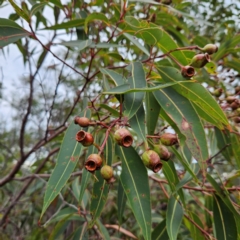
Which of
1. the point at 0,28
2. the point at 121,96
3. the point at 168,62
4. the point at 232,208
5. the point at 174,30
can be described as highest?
the point at 174,30

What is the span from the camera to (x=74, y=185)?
1.41 metres

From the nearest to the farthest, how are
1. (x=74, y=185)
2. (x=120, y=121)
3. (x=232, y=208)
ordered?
(x=120, y=121), (x=232, y=208), (x=74, y=185)

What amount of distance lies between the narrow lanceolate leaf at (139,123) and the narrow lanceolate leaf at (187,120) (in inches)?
2.4

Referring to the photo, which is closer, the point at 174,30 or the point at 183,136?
the point at 183,136

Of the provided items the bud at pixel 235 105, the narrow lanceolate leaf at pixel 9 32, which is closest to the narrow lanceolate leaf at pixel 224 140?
the bud at pixel 235 105

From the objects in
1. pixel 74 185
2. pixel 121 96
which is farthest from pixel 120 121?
pixel 74 185

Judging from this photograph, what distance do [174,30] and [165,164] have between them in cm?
84

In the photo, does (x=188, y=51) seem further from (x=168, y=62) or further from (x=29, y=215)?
(x=29, y=215)

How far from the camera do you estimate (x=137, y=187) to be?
761 millimetres

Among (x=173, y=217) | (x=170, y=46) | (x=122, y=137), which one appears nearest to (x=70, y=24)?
(x=170, y=46)

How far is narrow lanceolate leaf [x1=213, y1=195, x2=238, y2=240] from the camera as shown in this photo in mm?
877

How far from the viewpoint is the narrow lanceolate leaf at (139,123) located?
0.69 metres

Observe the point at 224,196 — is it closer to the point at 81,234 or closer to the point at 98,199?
the point at 98,199

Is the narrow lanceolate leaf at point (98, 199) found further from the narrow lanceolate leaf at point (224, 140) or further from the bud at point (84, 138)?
the narrow lanceolate leaf at point (224, 140)
